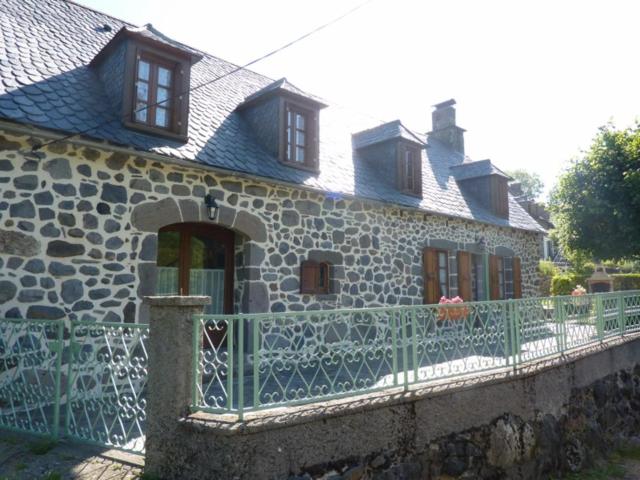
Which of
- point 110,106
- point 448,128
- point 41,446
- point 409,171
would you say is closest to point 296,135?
point 110,106

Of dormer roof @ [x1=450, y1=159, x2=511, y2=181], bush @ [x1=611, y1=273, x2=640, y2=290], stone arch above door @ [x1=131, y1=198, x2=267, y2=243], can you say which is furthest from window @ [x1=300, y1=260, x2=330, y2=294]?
bush @ [x1=611, y1=273, x2=640, y2=290]

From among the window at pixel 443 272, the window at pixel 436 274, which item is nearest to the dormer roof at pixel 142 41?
the window at pixel 436 274

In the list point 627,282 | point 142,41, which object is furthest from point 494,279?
point 627,282

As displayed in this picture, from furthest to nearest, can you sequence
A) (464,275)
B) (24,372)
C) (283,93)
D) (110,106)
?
(464,275), (283,93), (110,106), (24,372)

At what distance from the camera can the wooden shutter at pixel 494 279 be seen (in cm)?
1216

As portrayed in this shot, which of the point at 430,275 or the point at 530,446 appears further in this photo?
the point at 430,275

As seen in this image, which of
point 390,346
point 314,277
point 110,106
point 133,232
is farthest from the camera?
point 314,277

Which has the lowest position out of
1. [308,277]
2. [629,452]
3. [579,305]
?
[629,452]

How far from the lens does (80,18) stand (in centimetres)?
848

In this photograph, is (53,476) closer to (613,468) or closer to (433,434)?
(433,434)

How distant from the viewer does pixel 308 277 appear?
7820mm

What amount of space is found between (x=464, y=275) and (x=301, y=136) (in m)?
5.35

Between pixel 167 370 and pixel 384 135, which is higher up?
pixel 384 135

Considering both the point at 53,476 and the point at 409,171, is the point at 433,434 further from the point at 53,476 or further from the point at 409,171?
the point at 409,171
